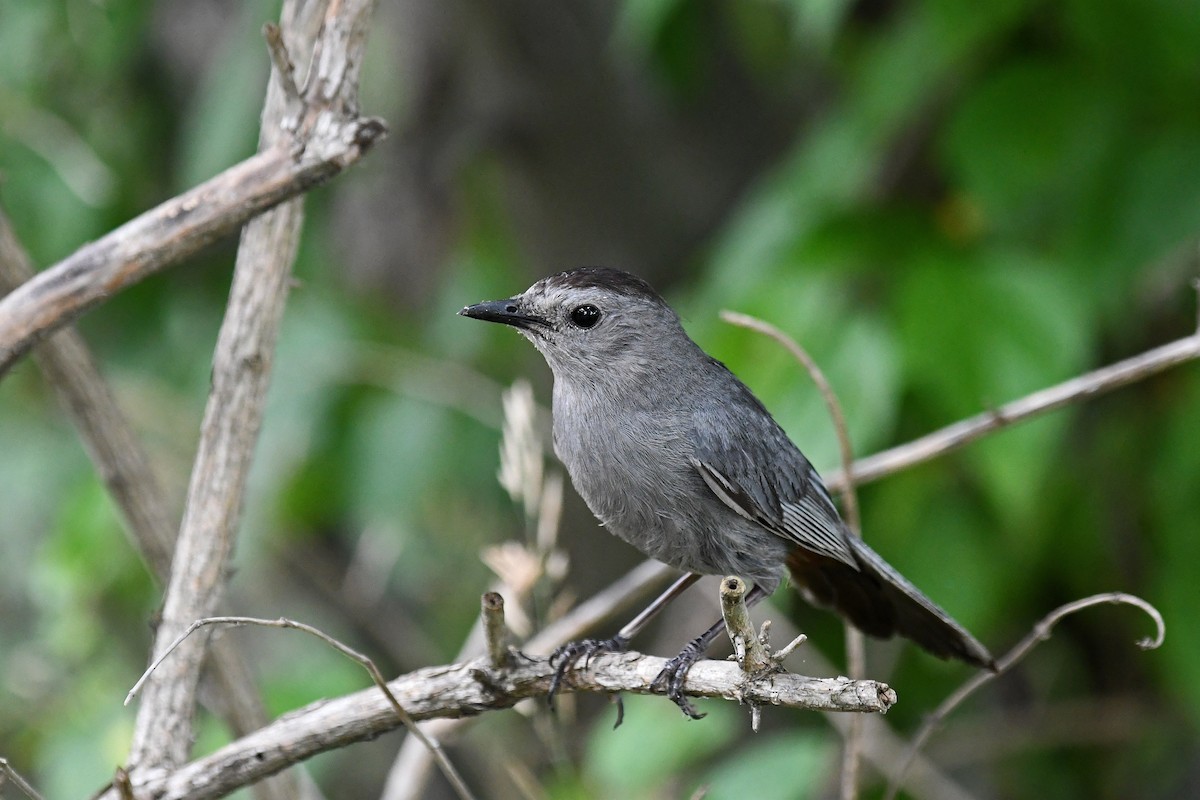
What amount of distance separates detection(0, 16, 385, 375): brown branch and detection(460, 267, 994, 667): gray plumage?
22.7 inches

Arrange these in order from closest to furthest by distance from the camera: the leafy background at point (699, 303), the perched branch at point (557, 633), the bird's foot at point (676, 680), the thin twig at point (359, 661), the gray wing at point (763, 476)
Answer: the thin twig at point (359, 661), the bird's foot at point (676, 680), the gray wing at point (763, 476), the perched branch at point (557, 633), the leafy background at point (699, 303)

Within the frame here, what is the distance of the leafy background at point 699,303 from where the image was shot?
3041 mm

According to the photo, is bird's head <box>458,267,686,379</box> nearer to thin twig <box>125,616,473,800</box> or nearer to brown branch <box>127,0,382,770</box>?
brown branch <box>127,0,382,770</box>

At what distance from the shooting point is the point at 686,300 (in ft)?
13.4

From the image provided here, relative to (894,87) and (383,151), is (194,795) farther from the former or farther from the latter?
(383,151)

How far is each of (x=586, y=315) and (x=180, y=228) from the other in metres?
0.96

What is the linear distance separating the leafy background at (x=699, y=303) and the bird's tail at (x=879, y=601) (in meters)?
0.25

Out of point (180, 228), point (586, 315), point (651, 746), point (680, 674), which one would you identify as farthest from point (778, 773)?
point (180, 228)

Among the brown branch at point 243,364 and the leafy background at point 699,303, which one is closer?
the brown branch at point 243,364

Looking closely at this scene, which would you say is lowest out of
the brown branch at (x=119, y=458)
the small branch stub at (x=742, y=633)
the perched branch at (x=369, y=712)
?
the small branch stub at (x=742, y=633)

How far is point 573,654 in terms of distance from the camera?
2.33 meters

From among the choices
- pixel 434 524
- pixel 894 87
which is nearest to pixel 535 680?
pixel 894 87

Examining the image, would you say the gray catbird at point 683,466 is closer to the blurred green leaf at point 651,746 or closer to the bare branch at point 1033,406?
the bare branch at point 1033,406

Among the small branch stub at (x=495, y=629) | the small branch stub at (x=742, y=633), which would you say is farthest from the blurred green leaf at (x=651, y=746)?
the small branch stub at (x=742, y=633)
